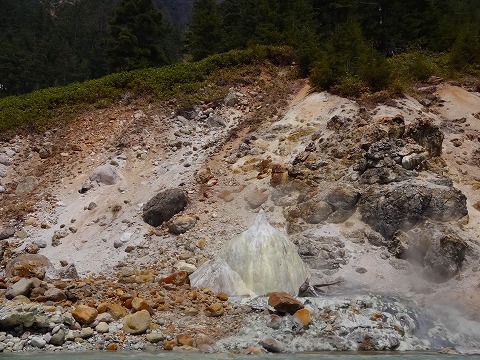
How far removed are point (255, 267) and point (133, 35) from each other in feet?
92.4

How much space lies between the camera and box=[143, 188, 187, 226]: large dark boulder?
60.9 feet

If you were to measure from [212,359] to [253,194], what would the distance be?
10303 mm

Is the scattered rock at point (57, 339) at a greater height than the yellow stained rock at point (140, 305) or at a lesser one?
greater

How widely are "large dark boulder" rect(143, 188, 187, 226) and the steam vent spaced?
4756 mm

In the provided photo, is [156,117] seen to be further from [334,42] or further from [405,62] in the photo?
[405,62]

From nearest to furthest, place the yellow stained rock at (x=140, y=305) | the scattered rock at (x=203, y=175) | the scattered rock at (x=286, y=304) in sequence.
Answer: the yellow stained rock at (x=140, y=305) < the scattered rock at (x=286, y=304) < the scattered rock at (x=203, y=175)

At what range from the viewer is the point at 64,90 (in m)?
28.1

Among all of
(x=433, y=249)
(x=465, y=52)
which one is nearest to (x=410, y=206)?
(x=433, y=249)

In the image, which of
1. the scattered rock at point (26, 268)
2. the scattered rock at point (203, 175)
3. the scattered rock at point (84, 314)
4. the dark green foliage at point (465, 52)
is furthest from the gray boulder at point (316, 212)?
the dark green foliage at point (465, 52)

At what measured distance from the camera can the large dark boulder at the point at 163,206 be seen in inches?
731

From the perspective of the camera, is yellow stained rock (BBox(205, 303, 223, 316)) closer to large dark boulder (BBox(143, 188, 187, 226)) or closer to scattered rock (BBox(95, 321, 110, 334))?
scattered rock (BBox(95, 321, 110, 334))

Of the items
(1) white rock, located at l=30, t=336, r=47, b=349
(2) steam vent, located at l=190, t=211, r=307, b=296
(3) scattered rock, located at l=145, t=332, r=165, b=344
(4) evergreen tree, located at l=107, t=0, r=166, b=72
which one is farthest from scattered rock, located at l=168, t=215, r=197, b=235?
(4) evergreen tree, located at l=107, t=0, r=166, b=72

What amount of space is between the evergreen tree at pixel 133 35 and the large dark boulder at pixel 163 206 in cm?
1961

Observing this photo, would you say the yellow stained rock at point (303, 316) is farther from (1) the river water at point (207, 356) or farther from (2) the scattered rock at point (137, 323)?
(2) the scattered rock at point (137, 323)
